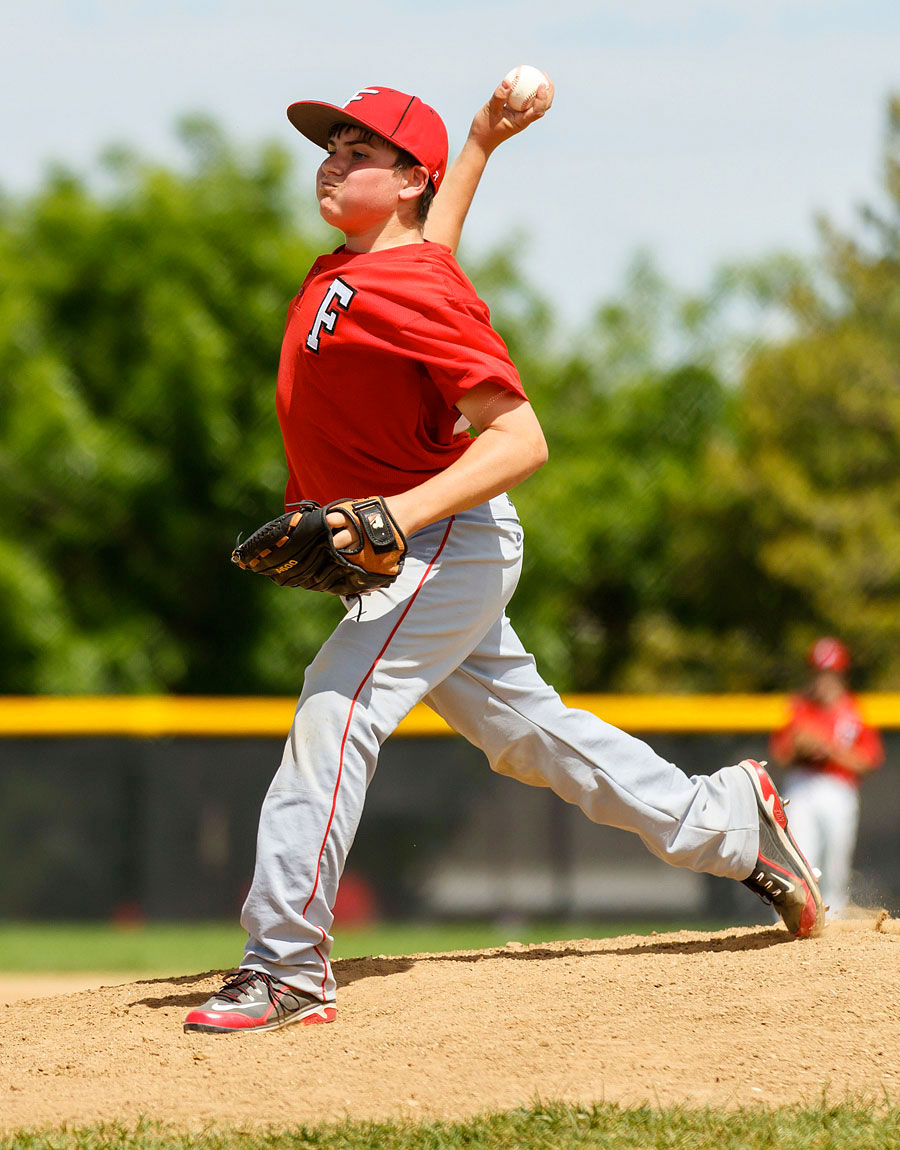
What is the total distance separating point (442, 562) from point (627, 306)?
2300 centimetres

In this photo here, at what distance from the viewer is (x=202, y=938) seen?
10672 mm

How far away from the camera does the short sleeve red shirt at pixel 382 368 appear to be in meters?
3.41

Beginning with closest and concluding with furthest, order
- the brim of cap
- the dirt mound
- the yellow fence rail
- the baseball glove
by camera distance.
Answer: the dirt mound, the baseball glove, the brim of cap, the yellow fence rail

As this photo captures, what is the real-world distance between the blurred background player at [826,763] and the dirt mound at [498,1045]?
5.05 metres

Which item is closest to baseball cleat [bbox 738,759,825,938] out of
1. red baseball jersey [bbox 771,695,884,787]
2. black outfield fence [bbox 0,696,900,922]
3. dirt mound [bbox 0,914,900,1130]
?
dirt mound [bbox 0,914,900,1130]

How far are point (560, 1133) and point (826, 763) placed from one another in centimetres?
650

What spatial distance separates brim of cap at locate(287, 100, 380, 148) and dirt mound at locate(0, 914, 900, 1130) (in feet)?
6.86

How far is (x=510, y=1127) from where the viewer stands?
280cm

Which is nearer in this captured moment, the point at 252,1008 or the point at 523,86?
the point at 252,1008

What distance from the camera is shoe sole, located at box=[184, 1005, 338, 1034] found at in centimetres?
332

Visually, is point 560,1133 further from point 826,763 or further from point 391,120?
point 826,763

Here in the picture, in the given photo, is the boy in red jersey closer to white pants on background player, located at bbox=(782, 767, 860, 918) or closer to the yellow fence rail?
white pants on background player, located at bbox=(782, 767, 860, 918)

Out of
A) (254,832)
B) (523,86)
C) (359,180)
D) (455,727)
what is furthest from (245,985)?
(254,832)

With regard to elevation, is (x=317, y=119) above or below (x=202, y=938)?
above
